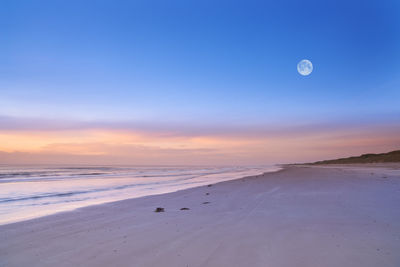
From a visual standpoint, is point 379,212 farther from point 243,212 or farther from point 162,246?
point 162,246

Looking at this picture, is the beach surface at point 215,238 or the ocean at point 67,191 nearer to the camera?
the beach surface at point 215,238

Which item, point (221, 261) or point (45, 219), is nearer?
point (221, 261)

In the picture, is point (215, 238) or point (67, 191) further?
point (67, 191)

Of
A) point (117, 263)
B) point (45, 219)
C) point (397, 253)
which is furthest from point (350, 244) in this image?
point (45, 219)

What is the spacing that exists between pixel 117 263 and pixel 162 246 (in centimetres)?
106

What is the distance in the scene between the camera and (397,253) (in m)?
4.60

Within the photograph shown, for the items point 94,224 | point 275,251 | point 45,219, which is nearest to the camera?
point 275,251

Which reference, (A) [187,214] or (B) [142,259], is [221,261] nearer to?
(B) [142,259]

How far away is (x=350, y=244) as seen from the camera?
515cm

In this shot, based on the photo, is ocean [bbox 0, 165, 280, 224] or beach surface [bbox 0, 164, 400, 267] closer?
beach surface [bbox 0, 164, 400, 267]

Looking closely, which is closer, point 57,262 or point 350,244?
point 57,262

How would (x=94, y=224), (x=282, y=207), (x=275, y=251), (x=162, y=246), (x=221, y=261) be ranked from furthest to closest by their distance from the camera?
(x=282, y=207) → (x=94, y=224) → (x=162, y=246) → (x=275, y=251) → (x=221, y=261)

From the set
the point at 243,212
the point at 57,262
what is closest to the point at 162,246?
the point at 57,262

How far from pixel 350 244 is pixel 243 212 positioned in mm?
4060
